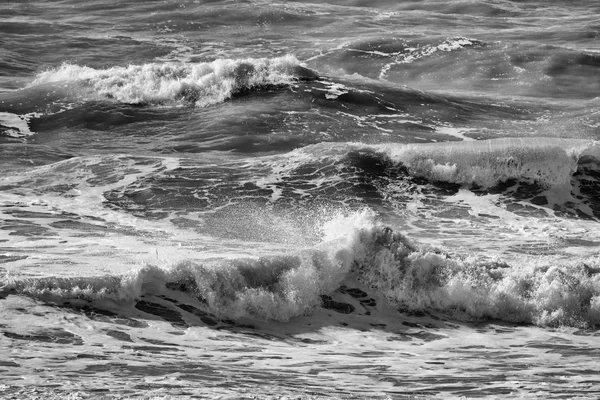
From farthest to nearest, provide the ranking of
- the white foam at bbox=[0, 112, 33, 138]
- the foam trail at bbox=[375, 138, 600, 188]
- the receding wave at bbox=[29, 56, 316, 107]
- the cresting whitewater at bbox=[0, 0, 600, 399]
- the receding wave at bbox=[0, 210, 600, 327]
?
the receding wave at bbox=[29, 56, 316, 107], the white foam at bbox=[0, 112, 33, 138], the foam trail at bbox=[375, 138, 600, 188], the receding wave at bbox=[0, 210, 600, 327], the cresting whitewater at bbox=[0, 0, 600, 399]

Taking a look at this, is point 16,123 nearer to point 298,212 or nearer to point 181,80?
point 181,80

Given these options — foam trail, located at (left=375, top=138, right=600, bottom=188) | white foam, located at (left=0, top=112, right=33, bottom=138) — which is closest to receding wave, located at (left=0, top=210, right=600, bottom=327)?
foam trail, located at (left=375, top=138, right=600, bottom=188)

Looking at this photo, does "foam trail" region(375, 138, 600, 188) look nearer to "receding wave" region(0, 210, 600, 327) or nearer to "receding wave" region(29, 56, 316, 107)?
"receding wave" region(0, 210, 600, 327)

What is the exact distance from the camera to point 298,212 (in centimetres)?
1419

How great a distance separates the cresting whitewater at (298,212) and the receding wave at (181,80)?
0.06m

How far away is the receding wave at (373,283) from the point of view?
9.97 m

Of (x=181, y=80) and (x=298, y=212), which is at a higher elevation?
(x=181, y=80)

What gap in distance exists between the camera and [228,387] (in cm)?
788

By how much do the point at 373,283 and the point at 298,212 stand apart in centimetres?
331

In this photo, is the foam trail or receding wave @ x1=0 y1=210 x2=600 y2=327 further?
the foam trail

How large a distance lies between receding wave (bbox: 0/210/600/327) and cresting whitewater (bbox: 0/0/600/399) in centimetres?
3

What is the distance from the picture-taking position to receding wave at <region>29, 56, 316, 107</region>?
20297mm

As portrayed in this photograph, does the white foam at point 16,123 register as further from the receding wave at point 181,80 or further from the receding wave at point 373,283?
the receding wave at point 373,283

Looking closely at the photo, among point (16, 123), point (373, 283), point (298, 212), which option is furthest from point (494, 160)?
point (16, 123)
